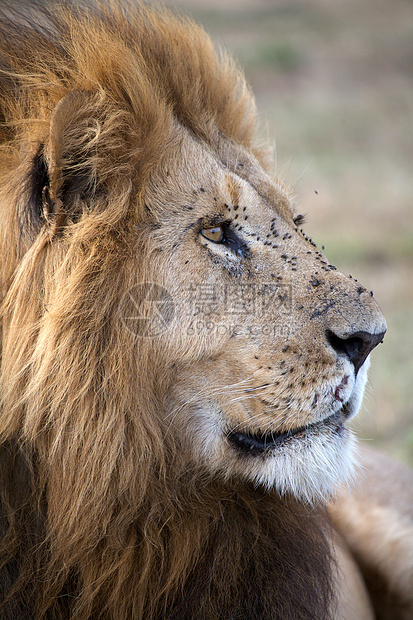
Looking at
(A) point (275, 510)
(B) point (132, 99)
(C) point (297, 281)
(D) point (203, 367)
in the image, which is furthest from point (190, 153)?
(A) point (275, 510)

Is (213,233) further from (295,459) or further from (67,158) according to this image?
(295,459)

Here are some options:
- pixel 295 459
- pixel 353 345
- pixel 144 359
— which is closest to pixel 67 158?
pixel 144 359

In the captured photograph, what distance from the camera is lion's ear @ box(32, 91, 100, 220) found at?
1.79 m

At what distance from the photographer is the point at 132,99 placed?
2010 millimetres

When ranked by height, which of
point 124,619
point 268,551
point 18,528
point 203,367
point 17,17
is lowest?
point 124,619

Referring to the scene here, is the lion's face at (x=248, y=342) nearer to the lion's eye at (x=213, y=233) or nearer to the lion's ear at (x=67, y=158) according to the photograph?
the lion's eye at (x=213, y=233)

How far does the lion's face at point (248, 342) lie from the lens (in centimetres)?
196

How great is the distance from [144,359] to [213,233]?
45 cm

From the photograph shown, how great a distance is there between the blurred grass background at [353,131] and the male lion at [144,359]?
528 millimetres

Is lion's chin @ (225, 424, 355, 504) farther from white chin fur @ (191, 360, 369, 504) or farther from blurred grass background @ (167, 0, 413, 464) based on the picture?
blurred grass background @ (167, 0, 413, 464)

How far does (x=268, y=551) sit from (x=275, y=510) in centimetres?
13

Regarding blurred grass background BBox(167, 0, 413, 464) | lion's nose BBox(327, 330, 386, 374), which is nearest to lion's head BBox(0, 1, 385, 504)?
lion's nose BBox(327, 330, 386, 374)

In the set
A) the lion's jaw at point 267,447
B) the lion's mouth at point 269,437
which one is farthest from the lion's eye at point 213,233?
the lion's mouth at point 269,437

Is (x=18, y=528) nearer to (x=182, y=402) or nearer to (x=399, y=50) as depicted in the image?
(x=182, y=402)
